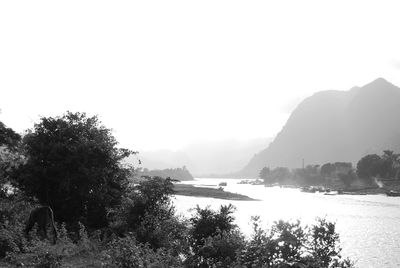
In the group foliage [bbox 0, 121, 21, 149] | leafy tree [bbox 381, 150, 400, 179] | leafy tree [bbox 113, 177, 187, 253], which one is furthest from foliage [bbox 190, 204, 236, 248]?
leafy tree [bbox 381, 150, 400, 179]

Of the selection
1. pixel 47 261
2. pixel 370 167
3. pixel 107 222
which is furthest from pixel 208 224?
pixel 370 167

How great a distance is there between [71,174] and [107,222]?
3.81m

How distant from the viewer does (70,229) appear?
25.2 m

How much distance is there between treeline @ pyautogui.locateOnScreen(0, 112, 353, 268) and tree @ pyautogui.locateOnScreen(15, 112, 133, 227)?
0.21ft

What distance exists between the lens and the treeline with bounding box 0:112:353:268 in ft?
42.8

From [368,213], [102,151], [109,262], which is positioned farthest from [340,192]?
[109,262]

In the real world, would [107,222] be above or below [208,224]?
below

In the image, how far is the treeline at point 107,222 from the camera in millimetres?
13039

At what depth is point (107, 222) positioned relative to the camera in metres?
26.7

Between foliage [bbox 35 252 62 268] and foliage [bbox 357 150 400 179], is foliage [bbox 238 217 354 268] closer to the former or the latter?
foliage [bbox 35 252 62 268]

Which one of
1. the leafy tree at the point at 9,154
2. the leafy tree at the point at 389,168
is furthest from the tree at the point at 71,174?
the leafy tree at the point at 389,168

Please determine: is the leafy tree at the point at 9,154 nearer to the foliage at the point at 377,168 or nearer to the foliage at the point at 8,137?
the foliage at the point at 8,137

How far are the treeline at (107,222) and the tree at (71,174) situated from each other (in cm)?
6

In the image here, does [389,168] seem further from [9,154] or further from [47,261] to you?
[47,261]
